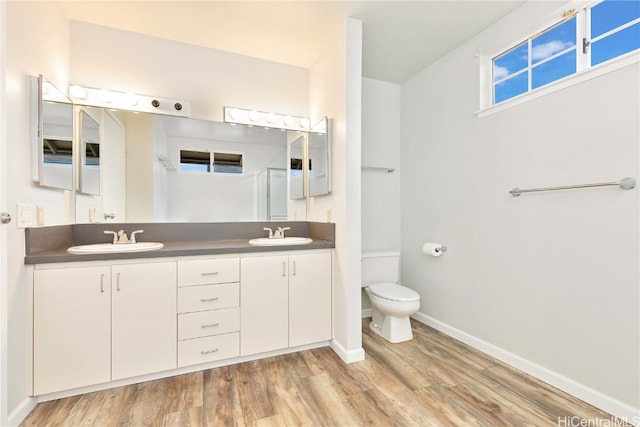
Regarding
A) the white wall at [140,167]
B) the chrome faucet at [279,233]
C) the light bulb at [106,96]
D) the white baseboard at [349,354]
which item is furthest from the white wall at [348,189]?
the light bulb at [106,96]

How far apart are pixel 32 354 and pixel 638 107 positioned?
343 cm

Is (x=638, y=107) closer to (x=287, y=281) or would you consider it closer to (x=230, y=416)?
(x=287, y=281)

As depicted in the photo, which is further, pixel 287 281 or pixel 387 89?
pixel 387 89

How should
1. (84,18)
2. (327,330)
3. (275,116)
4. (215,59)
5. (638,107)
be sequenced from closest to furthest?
1. (638,107)
2. (84,18)
3. (327,330)
4. (215,59)
5. (275,116)

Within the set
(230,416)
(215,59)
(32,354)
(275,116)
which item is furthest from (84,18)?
(230,416)

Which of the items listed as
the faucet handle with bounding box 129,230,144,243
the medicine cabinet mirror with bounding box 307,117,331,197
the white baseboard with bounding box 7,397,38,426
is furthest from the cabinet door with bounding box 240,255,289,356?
the white baseboard with bounding box 7,397,38,426

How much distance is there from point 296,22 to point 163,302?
7.17 feet

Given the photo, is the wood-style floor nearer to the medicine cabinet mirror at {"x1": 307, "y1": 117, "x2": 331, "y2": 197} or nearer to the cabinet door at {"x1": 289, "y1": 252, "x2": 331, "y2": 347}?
the cabinet door at {"x1": 289, "y1": 252, "x2": 331, "y2": 347}

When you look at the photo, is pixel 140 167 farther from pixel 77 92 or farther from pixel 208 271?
pixel 208 271

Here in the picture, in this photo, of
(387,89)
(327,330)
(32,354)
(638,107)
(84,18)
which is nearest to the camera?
(638,107)

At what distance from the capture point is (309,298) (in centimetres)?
221

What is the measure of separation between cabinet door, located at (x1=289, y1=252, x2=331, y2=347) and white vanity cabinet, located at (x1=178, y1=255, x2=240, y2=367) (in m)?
0.41

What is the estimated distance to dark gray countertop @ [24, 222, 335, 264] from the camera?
1615mm

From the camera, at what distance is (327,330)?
2256 millimetres
